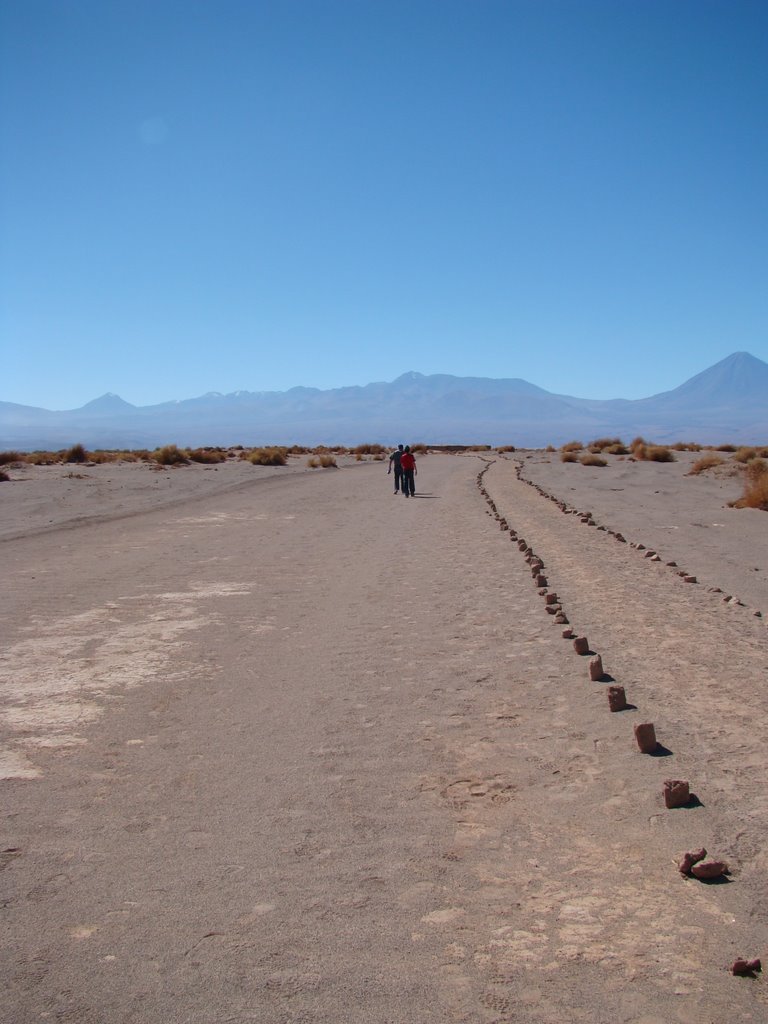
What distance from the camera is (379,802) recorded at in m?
4.86

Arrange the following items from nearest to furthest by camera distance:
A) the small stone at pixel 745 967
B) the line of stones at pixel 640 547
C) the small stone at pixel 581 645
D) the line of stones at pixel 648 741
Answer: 1. the small stone at pixel 745 967
2. the line of stones at pixel 648 741
3. the small stone at pixel 581 645
4. the line of stones at pixel 640 547

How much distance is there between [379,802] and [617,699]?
6.75ft

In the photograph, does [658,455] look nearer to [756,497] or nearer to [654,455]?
[654,455]

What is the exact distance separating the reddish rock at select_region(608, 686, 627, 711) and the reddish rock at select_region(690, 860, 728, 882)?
223cm

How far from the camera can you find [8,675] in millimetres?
7285

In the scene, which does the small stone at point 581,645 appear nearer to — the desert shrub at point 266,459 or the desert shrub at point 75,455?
the desert shrub at point 266,459

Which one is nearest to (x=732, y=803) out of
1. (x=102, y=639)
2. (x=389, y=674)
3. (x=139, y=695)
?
(x=389, y=674)

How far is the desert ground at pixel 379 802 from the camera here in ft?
10.9

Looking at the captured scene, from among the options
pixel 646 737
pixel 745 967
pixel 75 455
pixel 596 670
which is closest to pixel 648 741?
pixel 646 737

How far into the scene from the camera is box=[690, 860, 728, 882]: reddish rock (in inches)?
154

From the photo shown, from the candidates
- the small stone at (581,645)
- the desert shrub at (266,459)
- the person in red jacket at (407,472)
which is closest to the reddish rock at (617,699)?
the small stone at (581,645)

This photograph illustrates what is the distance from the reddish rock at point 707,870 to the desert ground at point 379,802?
0.04 meters

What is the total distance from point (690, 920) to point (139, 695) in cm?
434

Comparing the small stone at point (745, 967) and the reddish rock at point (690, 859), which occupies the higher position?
the reddish rock at point (690, 859)
